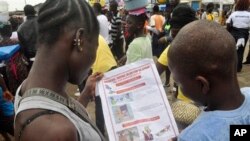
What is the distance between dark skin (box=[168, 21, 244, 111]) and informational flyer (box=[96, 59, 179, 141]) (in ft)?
1.61

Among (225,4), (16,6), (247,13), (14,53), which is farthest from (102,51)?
(16,6)

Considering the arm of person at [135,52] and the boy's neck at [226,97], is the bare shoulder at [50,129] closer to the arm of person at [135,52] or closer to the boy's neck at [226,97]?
the boy's neck at [226,97]

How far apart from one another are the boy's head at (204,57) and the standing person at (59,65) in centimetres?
32

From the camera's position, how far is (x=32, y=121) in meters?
1.03

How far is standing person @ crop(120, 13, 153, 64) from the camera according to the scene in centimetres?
308

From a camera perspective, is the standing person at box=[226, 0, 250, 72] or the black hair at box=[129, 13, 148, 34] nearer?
the black hair at box=[129, 13, 148, 34]

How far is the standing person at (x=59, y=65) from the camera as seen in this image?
3.49 feet

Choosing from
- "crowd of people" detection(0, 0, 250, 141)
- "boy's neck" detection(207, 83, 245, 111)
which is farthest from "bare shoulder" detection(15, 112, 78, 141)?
"boy's neck" detection(207, 83, 245, 111)

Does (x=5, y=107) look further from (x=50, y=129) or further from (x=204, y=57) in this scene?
(x=204, y=57)

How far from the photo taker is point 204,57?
109 centimetres

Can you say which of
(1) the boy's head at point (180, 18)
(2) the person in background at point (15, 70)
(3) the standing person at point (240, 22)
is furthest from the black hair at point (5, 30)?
(3) the standing person at point (240, 22)

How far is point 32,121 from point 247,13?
6.46 meters

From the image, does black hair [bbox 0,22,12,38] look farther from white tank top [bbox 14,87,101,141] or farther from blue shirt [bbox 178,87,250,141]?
blue shirt [bbox 178,87,250,141]

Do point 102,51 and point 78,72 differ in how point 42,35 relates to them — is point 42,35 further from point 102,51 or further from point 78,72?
point 102,51
